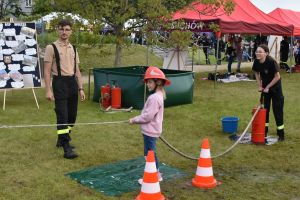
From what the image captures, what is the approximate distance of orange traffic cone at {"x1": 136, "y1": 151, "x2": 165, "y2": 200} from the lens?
4.45m

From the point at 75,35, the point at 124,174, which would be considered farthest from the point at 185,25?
the point at 124,174

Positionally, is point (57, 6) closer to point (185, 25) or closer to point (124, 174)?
point (185, 25)

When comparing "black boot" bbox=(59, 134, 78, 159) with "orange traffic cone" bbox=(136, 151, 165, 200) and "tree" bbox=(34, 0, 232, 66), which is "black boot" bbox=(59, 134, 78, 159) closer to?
"orange traffic cone" bbox=(136, 151, 165, 200)

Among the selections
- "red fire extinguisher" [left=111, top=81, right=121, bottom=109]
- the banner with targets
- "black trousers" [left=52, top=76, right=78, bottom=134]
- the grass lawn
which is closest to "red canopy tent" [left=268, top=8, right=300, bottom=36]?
the grass lawn

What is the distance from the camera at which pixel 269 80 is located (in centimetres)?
723

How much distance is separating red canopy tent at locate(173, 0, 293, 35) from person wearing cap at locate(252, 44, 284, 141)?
258 inches

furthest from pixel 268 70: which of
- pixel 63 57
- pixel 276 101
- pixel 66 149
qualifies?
pixel 66 149

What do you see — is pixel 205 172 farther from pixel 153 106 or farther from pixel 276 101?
pixel 276 101

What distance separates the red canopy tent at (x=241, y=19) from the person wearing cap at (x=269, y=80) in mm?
6556

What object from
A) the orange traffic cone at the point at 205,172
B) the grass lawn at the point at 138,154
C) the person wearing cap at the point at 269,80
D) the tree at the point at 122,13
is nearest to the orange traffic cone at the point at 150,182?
the grass lawn at the point at 138,154

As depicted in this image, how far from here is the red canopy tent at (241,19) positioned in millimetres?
14516

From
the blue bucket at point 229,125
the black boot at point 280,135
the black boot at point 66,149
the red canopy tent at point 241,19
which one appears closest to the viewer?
the black boot at point 66,149

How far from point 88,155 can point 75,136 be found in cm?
119

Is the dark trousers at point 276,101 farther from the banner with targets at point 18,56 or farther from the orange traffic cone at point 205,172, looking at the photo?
the banner with targets at point 18,56
